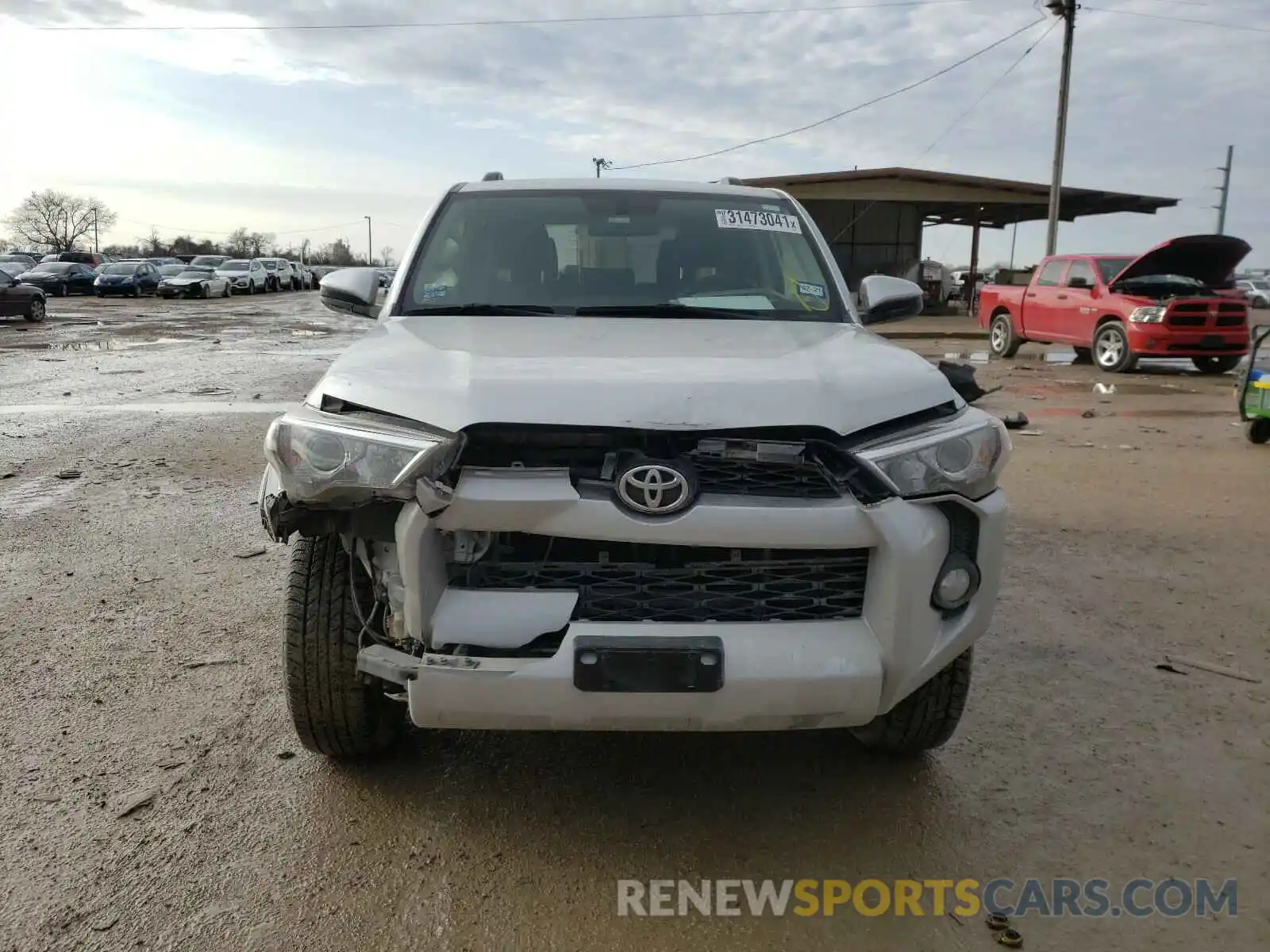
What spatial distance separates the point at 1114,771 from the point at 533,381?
214 cm

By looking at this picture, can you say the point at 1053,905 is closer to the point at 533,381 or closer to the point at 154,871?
the point at 533,381

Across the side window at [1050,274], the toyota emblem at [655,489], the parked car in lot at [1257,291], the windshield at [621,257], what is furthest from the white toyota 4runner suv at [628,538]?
the parked car in lot at [1257,291]

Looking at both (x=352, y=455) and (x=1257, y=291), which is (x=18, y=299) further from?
(x=1257, y=291)

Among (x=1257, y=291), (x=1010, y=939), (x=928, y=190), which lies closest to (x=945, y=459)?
(x=1010, y=939)

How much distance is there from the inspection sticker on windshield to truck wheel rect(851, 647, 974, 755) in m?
1.98

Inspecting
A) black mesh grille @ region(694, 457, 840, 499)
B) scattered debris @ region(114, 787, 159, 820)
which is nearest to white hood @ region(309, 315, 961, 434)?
black mesh grille @ region(694, 457, 840, 499)

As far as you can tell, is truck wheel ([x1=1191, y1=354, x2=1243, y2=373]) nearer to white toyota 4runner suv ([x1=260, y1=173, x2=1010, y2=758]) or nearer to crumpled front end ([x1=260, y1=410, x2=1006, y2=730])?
white toyota 4runner suv ([x1=260, y1=173, x2=1010, y2=758])

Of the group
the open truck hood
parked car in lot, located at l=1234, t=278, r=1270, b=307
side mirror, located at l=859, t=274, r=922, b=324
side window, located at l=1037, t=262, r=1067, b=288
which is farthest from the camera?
parked car in lot, located at l=1234, t=278, r=1270, b=307

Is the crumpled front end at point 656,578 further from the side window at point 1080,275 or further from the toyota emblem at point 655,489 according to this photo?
the side window at point 1080,275

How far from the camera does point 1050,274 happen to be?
16.6 m

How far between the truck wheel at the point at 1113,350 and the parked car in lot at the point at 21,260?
37.5 meters

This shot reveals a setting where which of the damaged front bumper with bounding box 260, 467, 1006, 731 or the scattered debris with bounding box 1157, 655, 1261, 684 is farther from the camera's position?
the scattered debris with bounding box 1157, 655, 1261, 684

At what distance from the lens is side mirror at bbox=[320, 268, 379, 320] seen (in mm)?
3955

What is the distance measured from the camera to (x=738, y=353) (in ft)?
9.19
